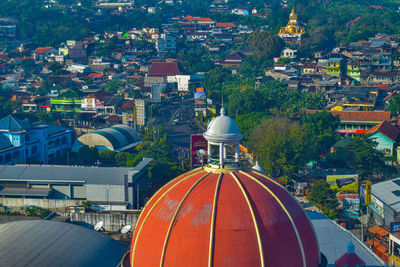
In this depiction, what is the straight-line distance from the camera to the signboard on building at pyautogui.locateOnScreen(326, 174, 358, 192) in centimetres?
3984

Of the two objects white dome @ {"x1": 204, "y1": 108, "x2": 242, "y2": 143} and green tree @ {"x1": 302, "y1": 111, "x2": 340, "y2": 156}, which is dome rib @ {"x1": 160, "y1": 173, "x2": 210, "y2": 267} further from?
green tree @ {"x1": 302, "y1": 111, "x2": 340, "y2": 156}

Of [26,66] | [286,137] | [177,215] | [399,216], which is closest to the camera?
[177,215]

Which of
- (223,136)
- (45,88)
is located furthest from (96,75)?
(223,136)

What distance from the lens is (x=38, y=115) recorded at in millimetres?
65750

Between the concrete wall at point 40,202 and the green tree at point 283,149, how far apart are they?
602 inches

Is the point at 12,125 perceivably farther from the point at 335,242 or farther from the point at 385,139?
the point at 385,139

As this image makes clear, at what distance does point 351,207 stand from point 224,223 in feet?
71.8

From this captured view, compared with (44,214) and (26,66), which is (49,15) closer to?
(26,66)

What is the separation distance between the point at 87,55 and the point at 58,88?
30.3 metres

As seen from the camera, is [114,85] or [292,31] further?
[292,31]

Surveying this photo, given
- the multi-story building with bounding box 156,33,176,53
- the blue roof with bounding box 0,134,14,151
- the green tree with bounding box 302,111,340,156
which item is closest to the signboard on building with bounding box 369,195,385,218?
the green tree with bounding box 302,111,340,156

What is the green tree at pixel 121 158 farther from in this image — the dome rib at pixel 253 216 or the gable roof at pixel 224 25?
the gable roof at pixel 224 25

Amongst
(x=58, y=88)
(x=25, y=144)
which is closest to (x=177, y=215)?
(x=25, y=144)

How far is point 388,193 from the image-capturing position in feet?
121
